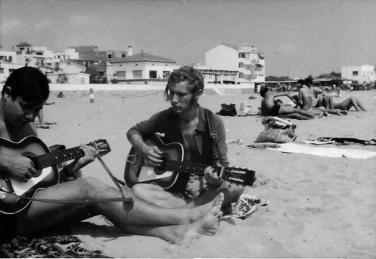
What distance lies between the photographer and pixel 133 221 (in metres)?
3.14

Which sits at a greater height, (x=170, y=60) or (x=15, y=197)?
(x=170, y=60)

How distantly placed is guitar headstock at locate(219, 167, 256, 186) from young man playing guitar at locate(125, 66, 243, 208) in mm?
211

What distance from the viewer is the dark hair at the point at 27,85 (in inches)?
116

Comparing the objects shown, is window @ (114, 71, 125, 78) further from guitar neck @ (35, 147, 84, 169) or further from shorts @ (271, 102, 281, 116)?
guitar neck @ (35, 147, 84, 169)

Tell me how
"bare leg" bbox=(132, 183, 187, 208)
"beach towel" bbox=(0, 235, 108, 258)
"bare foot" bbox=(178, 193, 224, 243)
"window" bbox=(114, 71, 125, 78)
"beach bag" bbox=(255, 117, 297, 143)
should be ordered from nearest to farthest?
"beach towel" bbox=(0, 235, 108, 258), "bare foot" bbox=(178, 193, 224, 243), "bare leg" bbox=(132, 183, 187, 208), "beach bag" bbox=(255, 117, 297, 143), "window" bbox=(114, 71, 125, 78)

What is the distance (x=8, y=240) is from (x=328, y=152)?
203 inches

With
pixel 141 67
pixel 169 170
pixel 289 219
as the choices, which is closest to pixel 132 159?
pixel 169 170

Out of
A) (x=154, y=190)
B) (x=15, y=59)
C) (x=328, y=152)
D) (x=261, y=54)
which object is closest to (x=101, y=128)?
(x=328, y=152)

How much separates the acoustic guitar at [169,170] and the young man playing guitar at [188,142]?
43 millimetres

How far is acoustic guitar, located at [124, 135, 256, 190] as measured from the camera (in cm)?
329

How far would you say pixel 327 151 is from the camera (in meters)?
6.82

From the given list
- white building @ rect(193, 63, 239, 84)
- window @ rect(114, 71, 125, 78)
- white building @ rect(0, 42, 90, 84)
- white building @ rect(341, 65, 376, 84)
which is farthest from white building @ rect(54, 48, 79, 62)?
white building @ rect(341, 65, 376, 84)

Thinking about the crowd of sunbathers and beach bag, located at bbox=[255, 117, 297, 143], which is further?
the crowd of sunbathers

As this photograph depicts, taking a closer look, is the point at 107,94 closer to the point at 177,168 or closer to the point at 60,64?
the point at 177,168
